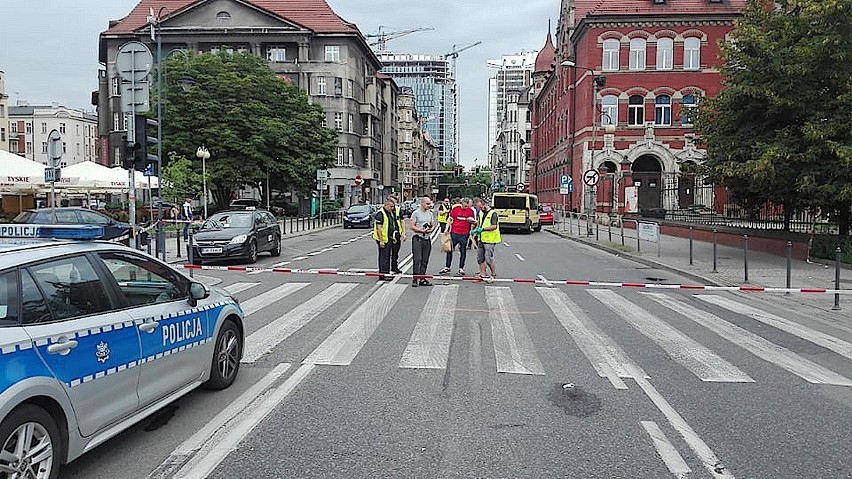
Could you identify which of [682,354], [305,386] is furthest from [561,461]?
[682,354]

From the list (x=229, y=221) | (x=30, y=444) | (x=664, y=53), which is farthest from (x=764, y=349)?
(x=664, y=53)

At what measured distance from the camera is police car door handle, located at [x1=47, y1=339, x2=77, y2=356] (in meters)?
4.27

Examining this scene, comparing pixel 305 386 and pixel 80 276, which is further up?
pixel 80 276

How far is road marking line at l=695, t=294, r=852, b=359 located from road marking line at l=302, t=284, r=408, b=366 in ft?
18.5

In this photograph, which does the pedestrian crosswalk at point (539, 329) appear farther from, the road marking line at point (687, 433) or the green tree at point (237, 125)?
the green tree at point (237, 125)

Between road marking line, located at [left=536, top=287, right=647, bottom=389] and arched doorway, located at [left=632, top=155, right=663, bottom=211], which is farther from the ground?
arched doorway, located at [left=632, top=155, right=663, bottom=211]

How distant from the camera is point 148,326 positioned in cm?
524

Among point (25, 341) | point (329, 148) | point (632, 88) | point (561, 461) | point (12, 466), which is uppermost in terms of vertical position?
point (632, 88)

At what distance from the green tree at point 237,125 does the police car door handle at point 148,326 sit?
40.4 metres

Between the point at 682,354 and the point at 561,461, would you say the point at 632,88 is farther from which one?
the point at 561,461

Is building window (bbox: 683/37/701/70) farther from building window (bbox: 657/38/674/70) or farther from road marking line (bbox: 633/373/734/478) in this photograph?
road marking line (bbox: 633/373/734/478)

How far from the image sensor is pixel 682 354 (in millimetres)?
8570

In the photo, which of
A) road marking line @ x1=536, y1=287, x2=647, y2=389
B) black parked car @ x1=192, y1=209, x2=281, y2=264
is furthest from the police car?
black parked car @ x1=192, y1=209, x2=281, y2=264

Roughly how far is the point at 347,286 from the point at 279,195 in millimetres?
45184
